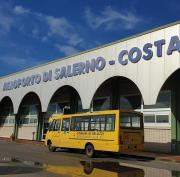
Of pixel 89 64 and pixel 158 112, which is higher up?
pixel 89 64

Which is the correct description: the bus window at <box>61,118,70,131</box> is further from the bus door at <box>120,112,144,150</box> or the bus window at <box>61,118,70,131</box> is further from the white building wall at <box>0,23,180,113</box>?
the bus door at <box>120,112,144,150</box>

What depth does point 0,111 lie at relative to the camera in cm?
4981

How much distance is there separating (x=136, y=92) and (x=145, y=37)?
502cm

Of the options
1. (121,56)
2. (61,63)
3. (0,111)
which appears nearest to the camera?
(121,56)

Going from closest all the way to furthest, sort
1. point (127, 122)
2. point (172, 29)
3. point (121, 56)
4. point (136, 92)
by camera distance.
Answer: point (127, 122)
point (172, 29)
point (121, 56)
point (136, 92)

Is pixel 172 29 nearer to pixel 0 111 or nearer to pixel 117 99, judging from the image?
pixel 117 99

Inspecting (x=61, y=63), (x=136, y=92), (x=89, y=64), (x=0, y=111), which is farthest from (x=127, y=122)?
(x=0, y=111)

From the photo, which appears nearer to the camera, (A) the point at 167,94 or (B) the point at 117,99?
(A) the point at 167,94

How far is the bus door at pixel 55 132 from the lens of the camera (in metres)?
25.2

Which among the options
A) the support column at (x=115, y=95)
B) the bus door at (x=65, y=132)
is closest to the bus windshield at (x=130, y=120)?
the bus door at (x=65, y=132)

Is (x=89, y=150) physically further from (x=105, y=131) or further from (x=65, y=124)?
(x=65, y=124)

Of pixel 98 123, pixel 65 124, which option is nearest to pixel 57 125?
pixel 65 124

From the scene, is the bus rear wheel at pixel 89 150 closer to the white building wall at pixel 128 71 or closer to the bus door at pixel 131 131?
the bus door at pixel 131 131

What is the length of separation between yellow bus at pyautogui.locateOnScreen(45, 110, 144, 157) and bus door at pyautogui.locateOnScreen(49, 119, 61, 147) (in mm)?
906
